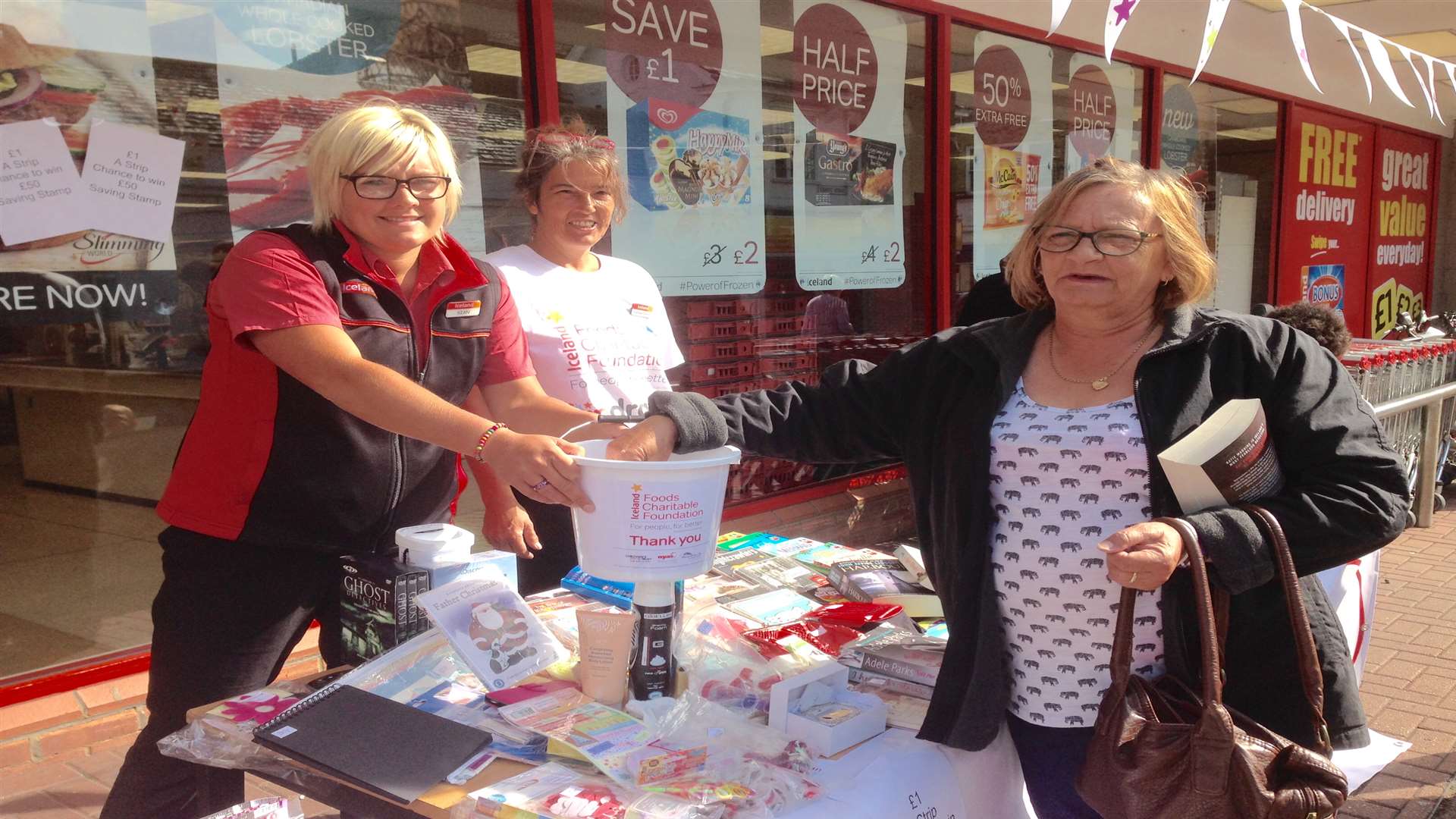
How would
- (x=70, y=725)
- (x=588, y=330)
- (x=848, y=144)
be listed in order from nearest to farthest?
(x=588, y=330) → (x=70, y=725) → (x=848, y=144)

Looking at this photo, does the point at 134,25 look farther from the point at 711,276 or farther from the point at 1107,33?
the point at 1107,33

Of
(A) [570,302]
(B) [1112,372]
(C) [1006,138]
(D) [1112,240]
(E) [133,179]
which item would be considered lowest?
(B) [1112,372]

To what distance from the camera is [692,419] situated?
2012 mm

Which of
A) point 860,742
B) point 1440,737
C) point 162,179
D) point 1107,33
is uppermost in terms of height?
point 1107,33

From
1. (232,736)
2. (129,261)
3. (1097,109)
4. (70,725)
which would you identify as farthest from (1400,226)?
(232,736)

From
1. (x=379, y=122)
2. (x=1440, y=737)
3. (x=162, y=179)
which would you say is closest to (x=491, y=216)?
(x=162, y=179)

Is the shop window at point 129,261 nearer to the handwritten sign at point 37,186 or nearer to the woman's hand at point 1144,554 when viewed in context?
the handwritten sign at point 37,186

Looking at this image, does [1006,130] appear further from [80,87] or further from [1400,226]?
[1400,226]

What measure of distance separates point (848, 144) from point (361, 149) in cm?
384

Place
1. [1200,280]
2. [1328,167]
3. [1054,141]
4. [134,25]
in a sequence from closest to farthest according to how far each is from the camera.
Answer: [1200,280] < [134,25] < [1054,141] < [1328,167]

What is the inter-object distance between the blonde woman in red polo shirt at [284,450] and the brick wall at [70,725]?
1257 mm

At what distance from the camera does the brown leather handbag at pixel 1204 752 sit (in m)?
1.60

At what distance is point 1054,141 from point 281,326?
574 centimetres

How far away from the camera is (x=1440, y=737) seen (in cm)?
379
